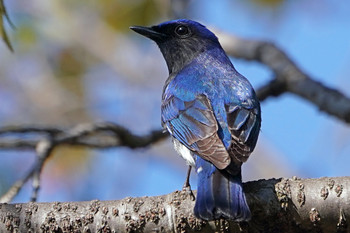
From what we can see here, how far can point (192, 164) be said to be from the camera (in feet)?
14.2

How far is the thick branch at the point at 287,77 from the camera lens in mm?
5031

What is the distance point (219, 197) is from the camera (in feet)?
11.2

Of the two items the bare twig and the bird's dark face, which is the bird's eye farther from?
the bare twig

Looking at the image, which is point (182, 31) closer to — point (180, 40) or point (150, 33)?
point (180, 40)

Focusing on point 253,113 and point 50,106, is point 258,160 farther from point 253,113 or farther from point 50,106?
point 253,113

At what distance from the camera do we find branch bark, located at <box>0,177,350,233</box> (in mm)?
3316

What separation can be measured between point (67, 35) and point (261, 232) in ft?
19.7

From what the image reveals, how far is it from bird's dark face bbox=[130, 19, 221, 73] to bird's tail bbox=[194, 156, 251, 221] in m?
1.97

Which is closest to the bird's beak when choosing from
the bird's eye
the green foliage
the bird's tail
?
the bird's eye

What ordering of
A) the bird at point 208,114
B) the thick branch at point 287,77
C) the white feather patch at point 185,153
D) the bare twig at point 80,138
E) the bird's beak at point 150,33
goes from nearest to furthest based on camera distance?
the bird at point 208,114
the white feather patch at point 185,153
the bare twig at point 80,138
the thick branch at point 287,77
the bird's beak at point 150,33

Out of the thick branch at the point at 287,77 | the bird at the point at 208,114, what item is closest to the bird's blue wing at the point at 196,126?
the bird at the point at 208,114

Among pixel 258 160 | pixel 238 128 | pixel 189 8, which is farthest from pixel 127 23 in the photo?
pixel 238 128

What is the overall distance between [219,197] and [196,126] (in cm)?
89

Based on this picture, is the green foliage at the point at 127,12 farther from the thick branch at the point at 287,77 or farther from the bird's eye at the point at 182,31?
the bird's eye at the point at 182,31
